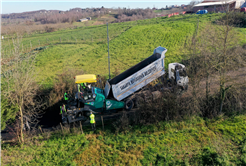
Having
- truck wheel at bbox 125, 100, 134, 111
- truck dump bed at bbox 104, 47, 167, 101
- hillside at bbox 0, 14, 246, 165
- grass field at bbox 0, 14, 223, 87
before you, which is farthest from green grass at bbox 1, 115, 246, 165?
grass field at bbox 0, 14, 223, 87

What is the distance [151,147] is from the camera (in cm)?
783

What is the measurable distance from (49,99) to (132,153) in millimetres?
8141

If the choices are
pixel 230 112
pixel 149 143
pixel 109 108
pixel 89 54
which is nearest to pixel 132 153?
pixel 149 143

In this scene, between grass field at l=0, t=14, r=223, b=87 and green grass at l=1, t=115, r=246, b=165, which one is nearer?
green grass at l=1, t=115, r=246, b=165

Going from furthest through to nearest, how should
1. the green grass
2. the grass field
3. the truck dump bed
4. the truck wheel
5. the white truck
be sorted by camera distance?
the grass field < the truck wheel < the truck dump bed < the white truck < the green grass

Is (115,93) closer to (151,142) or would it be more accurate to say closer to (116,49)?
(151,142)

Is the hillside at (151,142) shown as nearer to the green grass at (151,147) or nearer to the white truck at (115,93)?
the green grass at (151,147)

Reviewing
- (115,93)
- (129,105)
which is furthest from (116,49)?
(115,93)

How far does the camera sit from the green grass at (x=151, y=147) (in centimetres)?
715

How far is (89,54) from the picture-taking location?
2336 centimetres

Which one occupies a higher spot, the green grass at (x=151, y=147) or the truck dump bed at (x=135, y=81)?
the truck dump bed at (x=135, y=81)

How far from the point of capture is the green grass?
23.5 feet

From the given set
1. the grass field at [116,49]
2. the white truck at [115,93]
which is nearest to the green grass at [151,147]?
the white truck at [115,93]

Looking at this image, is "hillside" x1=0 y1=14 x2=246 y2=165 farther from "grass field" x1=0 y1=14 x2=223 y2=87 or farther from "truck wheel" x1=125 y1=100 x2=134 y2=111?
"grass field" x1=0 y1=14 x2=223 y2=87
